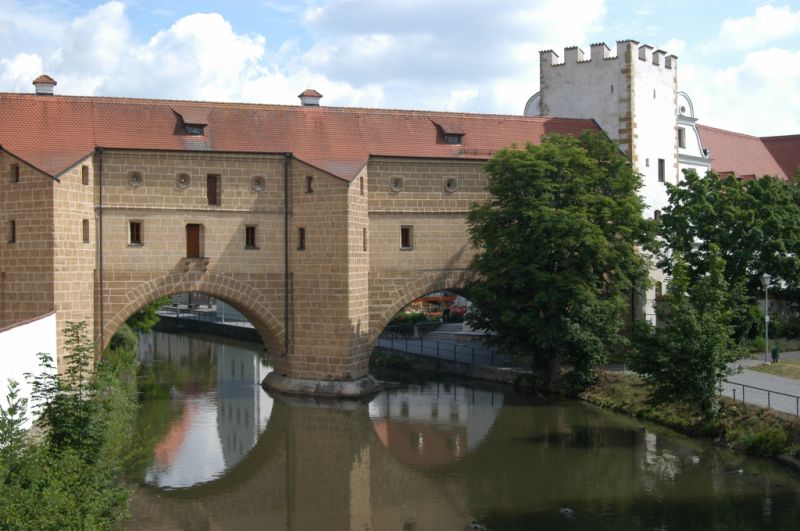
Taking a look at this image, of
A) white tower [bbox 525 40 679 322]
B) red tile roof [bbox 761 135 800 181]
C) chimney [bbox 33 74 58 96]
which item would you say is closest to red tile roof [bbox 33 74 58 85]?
chimney [bbox 33 74 58 96]

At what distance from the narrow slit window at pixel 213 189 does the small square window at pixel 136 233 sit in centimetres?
257

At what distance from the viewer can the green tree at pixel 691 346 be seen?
2555 cm

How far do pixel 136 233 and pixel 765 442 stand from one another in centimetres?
2022

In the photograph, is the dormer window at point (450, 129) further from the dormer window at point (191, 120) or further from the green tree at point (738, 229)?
the dormer window at point (191, 120)

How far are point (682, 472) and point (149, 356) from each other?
30405 mm

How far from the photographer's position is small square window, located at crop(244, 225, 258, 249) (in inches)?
1307

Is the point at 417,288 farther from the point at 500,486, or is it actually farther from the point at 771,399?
the point at 500,486

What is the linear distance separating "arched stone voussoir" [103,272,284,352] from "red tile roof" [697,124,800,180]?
80.6 feet

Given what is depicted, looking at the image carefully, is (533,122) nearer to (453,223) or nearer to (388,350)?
(453,223)

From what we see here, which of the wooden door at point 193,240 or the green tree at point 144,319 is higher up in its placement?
the wooden door at point 193,240

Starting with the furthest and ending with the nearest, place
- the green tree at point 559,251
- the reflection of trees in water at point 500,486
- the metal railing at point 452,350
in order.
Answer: the metal railing at point 452,350, the green tree at point 559,251, the reflection of trees in water at point 500,486

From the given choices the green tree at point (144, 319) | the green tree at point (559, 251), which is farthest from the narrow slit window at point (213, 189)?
the green tree at point (144, 319)

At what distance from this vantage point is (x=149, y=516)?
2092cm

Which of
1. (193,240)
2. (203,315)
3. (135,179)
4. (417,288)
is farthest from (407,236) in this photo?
(203,315)
